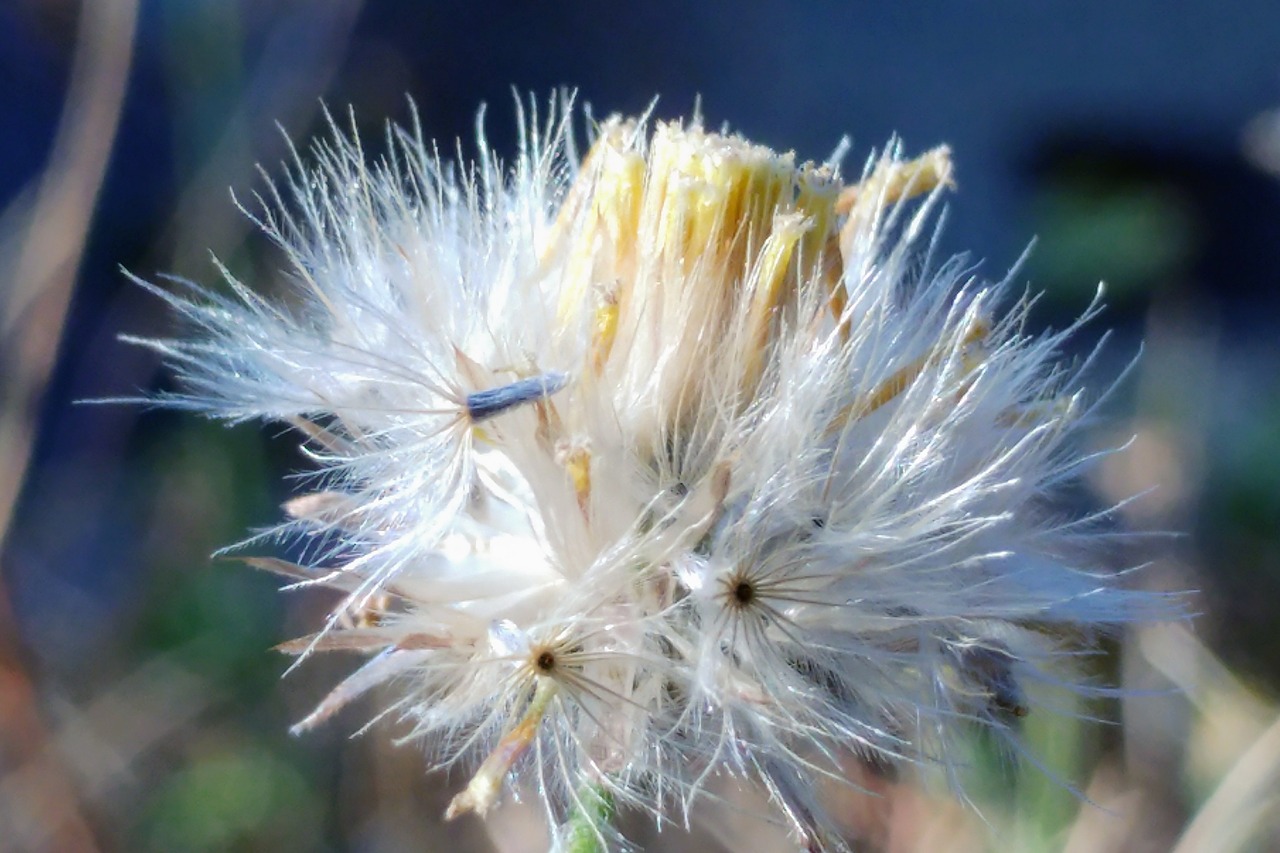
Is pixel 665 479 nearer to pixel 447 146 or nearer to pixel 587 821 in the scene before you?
pixel 587 821

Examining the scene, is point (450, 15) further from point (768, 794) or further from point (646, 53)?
point (768, 794)

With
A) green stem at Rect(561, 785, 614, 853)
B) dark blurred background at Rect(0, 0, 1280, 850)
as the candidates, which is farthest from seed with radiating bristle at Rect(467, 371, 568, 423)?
dark blurred background at Rect(0, 0, 1280, 850)

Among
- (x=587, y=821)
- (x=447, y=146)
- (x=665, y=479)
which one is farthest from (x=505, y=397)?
(x=447, y=146)

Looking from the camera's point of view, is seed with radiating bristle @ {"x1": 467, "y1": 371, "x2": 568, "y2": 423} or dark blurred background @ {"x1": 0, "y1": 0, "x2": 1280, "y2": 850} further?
dark blurred background @ {"x1": 0, "y1": 0, "x2": 1280, "y2": 850}

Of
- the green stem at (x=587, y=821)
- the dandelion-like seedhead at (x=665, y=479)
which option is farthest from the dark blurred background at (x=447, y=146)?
the green stem at (x=587, y=821)

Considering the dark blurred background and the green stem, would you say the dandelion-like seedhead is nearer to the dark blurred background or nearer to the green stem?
the green stem
